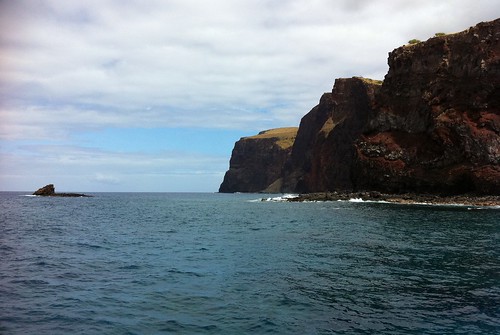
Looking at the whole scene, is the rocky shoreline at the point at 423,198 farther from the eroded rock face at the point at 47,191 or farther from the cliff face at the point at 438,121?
the eroded rock face at the point at 47,191

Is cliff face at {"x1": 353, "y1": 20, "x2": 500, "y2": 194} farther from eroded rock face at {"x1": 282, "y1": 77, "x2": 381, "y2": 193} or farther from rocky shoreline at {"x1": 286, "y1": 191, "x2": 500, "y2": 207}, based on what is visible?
eroded rock face at {"x1": 282, "y1": 77, "x2": 381, "y2": 193}

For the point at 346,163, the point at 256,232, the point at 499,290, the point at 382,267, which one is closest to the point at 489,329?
the point at 499,290

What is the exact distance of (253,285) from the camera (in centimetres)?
2241

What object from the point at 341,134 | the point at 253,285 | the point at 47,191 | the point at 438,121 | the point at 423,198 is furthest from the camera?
the point at 47,191

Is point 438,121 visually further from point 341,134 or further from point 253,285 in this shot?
point 253,285

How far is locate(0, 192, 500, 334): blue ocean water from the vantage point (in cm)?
1644

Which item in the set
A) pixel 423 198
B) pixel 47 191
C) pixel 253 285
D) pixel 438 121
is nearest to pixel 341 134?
pixel 438 121

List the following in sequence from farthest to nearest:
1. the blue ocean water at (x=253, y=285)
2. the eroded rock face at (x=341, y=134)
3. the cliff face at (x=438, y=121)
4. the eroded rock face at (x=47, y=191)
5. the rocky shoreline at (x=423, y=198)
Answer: the eroded rock face at (x=47, y=191)
the eroded rock face at (x=341, y=134)
the cliff face at (x=438, y=121)
the rocky shoreline at (x=423, y=198)
the blue ocean water at (x=253, y=285)

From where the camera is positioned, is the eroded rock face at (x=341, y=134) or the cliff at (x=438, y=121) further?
the eroded rock face at (x=341, y=134)

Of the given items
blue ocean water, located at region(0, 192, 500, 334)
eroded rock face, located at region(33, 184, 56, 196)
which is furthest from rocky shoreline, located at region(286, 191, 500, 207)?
eroded rock face, located at region(33, 184, 56, 196)

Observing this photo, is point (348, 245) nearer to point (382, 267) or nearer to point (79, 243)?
point (382, 267)

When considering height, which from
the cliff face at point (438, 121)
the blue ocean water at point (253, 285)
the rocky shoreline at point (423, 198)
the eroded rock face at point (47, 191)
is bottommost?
the blue ocean water at point (253, 285)

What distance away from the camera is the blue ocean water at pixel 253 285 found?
16438mm

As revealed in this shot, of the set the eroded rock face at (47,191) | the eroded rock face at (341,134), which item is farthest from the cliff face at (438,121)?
the eroded rock face at (47,191)
